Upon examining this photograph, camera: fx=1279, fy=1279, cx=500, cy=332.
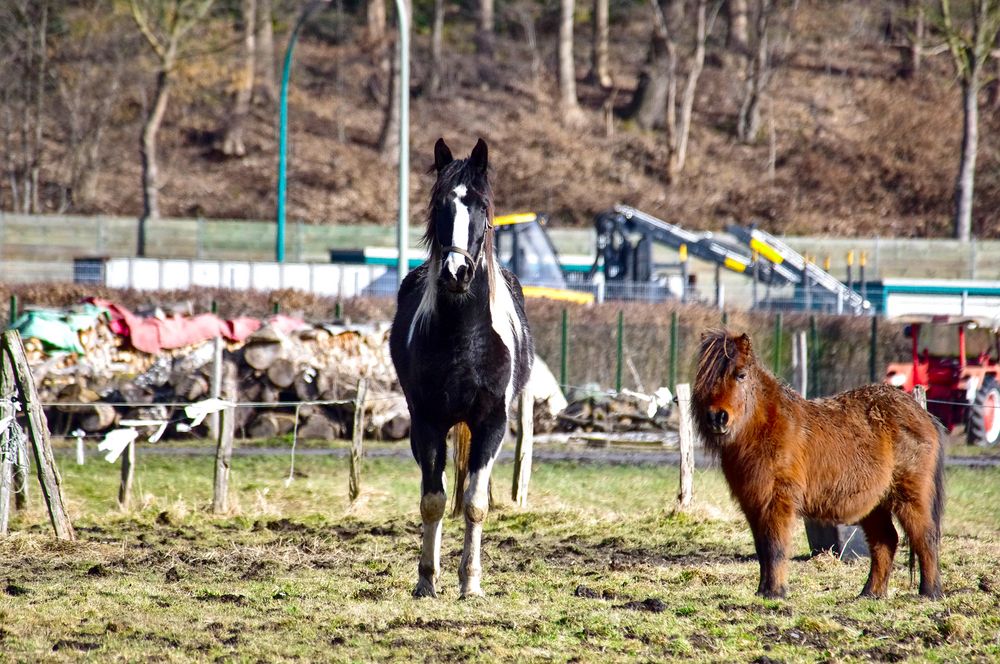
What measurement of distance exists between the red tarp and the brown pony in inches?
596

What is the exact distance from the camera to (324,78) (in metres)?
57.5

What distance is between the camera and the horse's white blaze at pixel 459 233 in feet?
24.0

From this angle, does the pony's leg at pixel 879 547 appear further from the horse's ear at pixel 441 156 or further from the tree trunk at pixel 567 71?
the tree trunk at pixel 567 71

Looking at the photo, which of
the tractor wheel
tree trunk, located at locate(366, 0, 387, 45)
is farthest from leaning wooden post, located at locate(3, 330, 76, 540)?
tree trunk, located at locate(366, 0, 387, 45)

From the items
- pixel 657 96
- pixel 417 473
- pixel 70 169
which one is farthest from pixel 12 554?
pixel 657 96

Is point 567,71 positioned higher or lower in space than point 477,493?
higher

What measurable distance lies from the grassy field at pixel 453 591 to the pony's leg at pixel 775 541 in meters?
0.14

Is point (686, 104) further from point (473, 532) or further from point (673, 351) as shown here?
point (473, 532)

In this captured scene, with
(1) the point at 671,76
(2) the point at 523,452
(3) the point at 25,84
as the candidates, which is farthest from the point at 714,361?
(1) the point at 671,76

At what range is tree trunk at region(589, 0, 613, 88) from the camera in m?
56.5

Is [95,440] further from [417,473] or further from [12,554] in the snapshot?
[12,554]

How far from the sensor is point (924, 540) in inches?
309

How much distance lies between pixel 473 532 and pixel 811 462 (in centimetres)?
214

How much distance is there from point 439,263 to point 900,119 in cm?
4966
